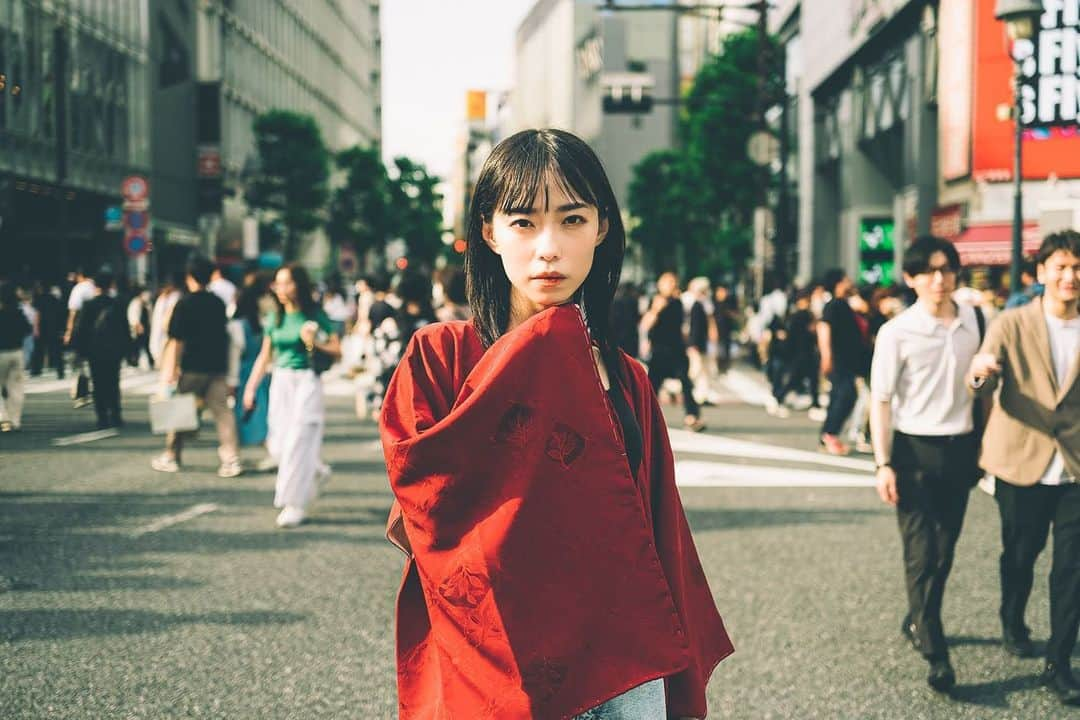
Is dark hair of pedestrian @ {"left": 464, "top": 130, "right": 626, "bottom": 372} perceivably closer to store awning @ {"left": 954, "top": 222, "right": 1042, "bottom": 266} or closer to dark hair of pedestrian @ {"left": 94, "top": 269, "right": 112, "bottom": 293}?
dark hair of pedestrian @ {"left": 94, "top": 269, "right": 112, "bottom": 293}

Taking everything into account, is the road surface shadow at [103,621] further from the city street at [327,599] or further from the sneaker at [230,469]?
the sneaker at [230,469]

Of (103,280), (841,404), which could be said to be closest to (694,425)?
(841,404)

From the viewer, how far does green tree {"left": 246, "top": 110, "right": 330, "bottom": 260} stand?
5259cm

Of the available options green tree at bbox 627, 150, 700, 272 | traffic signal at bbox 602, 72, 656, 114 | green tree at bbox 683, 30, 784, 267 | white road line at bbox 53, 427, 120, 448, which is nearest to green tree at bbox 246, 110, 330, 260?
green tree at bbox 627, 150, 700, 272

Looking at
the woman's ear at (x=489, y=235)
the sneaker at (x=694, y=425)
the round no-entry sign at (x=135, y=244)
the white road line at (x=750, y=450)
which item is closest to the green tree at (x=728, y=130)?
the round no-entry sign at (x=135, y=244)

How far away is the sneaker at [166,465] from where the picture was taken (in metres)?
10.9

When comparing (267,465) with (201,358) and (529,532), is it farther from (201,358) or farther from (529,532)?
(529,532)

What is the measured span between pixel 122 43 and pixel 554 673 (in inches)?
1557

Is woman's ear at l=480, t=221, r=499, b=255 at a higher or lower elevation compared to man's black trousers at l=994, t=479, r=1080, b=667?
higher

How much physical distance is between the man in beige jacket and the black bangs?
3079 mm

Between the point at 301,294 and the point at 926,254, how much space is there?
15.1 feet

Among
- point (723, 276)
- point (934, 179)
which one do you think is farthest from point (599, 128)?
point (934, 179)

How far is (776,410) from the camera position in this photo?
16.6 m

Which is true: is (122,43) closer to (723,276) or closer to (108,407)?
(723,276)
